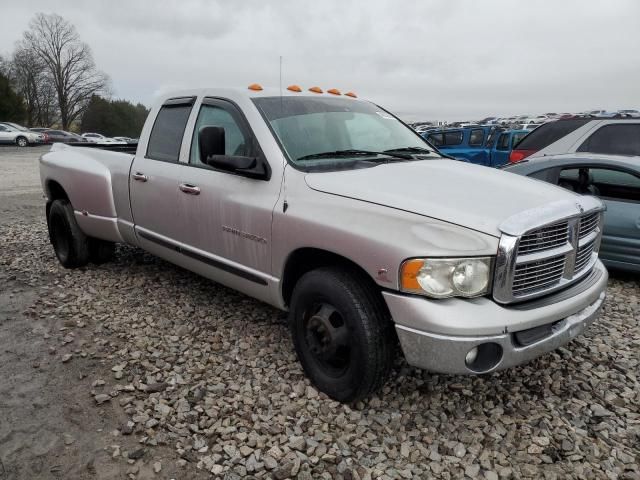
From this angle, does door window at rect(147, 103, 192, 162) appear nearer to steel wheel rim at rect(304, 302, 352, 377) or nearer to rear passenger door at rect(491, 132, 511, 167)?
steel wheel rim at rect(304, 302, 352, 377)

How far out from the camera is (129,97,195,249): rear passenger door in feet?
12.7

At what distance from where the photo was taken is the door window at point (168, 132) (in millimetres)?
3955

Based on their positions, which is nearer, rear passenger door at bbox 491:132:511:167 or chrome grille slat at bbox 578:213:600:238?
chrome grille slat at bbox 578:213:600:238

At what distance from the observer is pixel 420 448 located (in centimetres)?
255

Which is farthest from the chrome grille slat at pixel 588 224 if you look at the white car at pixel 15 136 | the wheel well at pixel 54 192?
the white car at pixel 15 136

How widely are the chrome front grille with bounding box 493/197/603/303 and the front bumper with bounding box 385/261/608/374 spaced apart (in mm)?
91

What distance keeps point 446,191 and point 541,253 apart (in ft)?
1.88

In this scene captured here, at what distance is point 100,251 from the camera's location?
5289 millimetres

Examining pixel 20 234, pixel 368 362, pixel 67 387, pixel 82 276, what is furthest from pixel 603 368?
pixel 20 234

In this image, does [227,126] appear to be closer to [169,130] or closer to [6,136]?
[169,130]

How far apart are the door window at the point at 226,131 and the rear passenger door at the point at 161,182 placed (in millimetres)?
182

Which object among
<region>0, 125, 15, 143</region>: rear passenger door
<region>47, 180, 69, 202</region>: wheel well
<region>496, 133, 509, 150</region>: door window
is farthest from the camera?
<region>0, 125, 15, 143</region>: rear passenger door

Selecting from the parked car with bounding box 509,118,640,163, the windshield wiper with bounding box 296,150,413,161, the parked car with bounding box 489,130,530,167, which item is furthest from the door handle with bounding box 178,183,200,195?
the parked car with bounding box 489,130,530,167

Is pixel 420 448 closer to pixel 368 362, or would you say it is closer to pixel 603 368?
pixel 368 362
